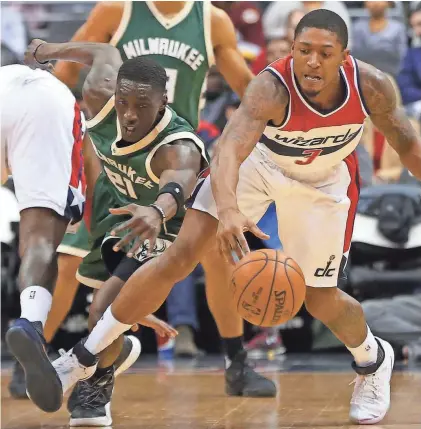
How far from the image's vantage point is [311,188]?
15.5 ft

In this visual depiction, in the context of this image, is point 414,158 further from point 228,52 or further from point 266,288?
point 228,52

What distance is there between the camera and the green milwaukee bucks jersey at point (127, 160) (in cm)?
467

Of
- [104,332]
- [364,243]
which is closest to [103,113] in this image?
[104,332]

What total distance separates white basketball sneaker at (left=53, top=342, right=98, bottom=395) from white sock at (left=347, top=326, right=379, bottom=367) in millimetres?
1315

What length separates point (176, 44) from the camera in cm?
601

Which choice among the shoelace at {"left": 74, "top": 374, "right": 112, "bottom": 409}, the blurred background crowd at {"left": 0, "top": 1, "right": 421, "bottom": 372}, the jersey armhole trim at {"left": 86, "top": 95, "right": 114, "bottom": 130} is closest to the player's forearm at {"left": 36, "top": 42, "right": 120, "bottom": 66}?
the jersey armhole trim at {"left": 86, "top": 95, "right": 114, "bottom": 130}

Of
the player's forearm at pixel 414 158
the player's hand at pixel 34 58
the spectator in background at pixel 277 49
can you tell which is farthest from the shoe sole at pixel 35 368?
the spectator in background at pixel 277 49

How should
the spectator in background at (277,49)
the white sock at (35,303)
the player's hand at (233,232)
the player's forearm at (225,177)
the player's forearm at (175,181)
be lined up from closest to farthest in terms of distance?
1. the player's hand at (233,232)
2. the player's forearm at (225,177)
3. the player's forearm at (175,181)
4. the white sock at (35,303)
5. the spectator in background at (277,49)

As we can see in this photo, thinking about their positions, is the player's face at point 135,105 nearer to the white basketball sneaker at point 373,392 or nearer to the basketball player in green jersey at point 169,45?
the basketball player in green jersey at point 169,45

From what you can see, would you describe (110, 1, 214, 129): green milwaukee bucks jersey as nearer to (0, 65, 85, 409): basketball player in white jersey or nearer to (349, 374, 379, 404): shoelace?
(0, 65, 85, 409): basketball player in white jersey

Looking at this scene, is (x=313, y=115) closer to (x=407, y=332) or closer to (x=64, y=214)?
(x=64, y=214)

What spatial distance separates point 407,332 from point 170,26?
2.72 meters

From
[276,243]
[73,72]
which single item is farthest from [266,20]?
[73,72]

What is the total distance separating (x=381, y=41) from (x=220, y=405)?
16.0 feet
